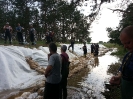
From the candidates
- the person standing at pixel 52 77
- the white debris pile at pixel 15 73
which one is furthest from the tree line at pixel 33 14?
the person standing at pixel 52 77

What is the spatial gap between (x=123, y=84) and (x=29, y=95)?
4687 millimetres

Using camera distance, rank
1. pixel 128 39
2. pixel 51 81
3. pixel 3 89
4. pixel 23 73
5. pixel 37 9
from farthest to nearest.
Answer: pixel 37 9 → pixel 23 73 → pixel 3 89 → pixel 51 81 → pixel 128 39

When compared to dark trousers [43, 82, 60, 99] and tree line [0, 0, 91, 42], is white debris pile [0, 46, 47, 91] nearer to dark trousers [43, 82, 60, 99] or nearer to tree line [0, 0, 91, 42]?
dark trousers [43, 82, 60, 99]

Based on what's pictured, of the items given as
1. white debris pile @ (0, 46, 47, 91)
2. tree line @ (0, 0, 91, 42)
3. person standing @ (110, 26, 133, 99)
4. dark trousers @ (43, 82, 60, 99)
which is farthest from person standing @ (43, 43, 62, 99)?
tree line @ (0, 0, 91, 42)

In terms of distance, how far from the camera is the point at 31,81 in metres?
8.52

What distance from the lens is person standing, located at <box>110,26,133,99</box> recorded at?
2.11 m

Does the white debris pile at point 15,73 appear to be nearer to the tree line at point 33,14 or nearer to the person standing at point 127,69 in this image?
the person standing at point 127,69

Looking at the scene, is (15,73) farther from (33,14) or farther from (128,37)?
(33,14)

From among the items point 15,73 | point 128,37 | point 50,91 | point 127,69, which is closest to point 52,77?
point 50,91

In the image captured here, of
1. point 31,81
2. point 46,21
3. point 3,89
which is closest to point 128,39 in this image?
point 3,89

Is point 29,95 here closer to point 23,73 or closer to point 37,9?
point 23,73

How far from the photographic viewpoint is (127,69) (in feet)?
7.10

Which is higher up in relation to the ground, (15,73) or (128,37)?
(128,37)

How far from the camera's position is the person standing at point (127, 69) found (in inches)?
82.9
